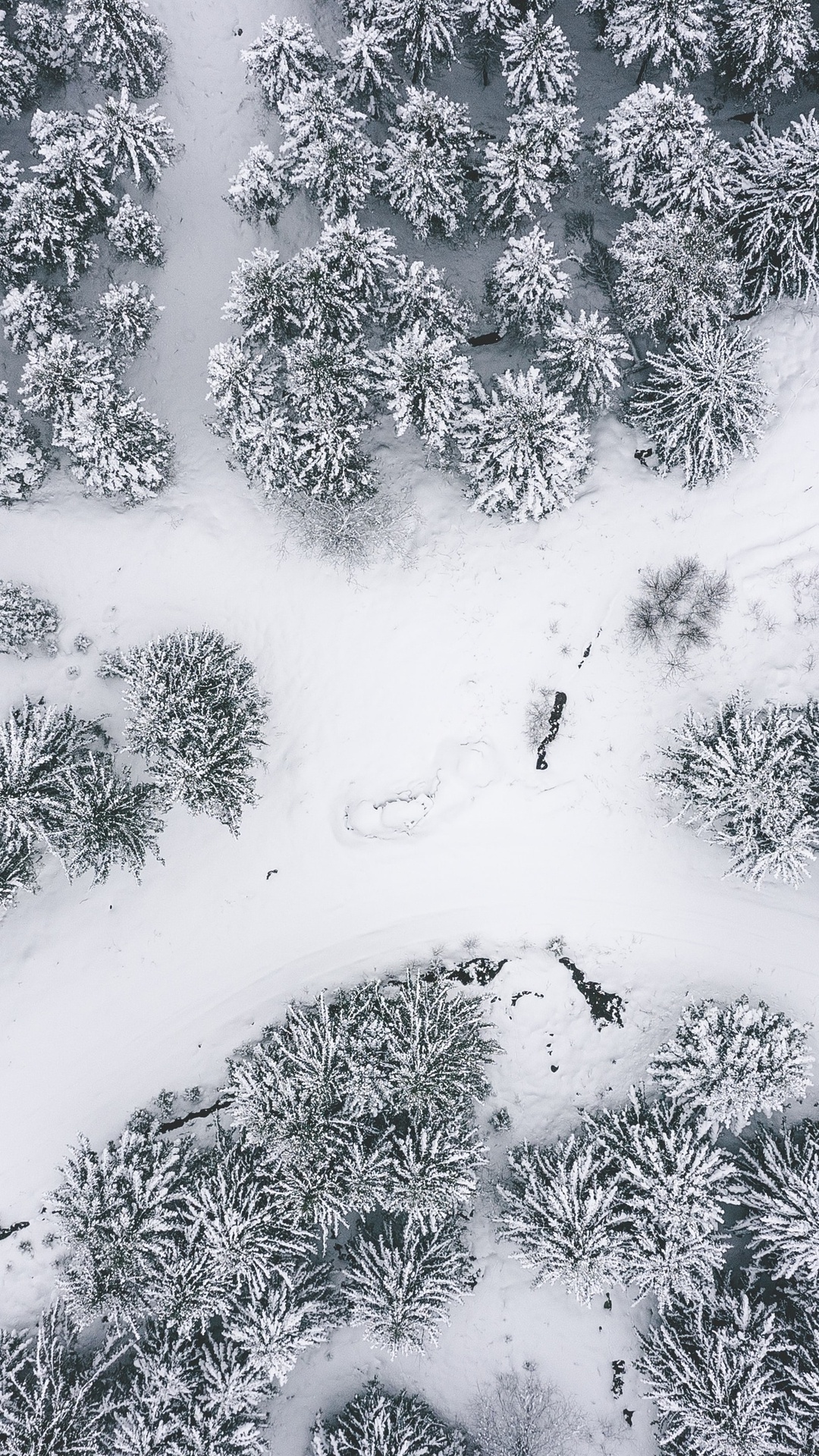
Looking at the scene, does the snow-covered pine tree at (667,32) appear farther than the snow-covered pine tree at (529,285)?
Yes

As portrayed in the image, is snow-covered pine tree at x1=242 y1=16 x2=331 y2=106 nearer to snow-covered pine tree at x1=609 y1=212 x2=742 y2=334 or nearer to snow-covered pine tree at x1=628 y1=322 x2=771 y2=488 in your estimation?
snow-covered pine tree at x1=609 y1=212 x2=742 y2=334

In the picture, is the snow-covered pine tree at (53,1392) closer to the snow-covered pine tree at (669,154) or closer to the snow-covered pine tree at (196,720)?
the snow-covered pine tree at (196,720)

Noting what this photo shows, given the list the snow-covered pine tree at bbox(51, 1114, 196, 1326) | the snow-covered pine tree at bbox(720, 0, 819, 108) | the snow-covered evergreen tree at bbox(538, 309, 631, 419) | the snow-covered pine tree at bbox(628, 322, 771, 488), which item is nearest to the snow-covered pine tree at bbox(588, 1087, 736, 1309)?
the snow-covered pine tree at bbox(51, 1114, 196, 1326)

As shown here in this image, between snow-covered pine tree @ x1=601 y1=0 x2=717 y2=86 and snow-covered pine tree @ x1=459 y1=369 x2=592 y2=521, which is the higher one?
snow-covered pine tree @ x1=601 y1=0 x2=717 y2=86

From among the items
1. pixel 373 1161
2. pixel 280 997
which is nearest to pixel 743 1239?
pixel 373 1161

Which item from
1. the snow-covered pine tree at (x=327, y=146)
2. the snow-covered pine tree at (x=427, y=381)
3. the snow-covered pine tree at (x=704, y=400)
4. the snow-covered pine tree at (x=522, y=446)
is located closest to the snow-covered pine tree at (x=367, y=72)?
the snow-covered pine tree at (x=327, y=146)

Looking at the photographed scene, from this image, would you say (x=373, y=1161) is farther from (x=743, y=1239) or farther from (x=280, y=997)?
(x=743, y=1239)
